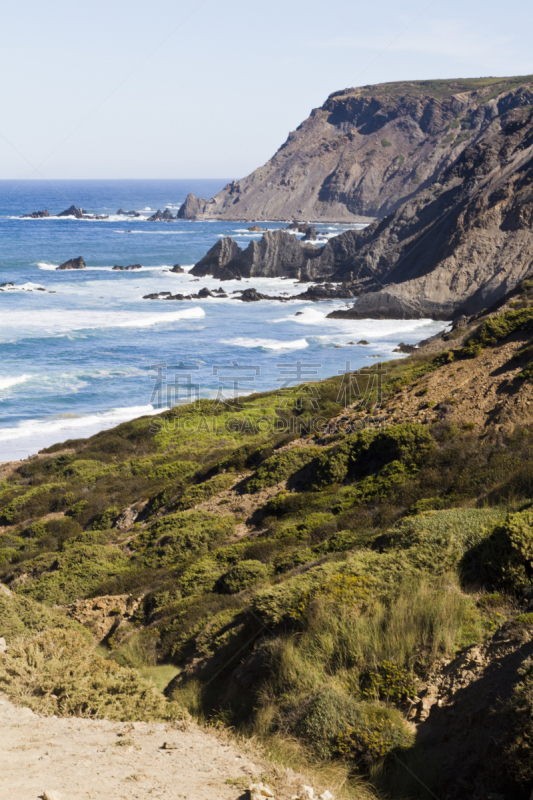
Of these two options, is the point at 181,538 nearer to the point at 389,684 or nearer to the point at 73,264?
the point at 389,684

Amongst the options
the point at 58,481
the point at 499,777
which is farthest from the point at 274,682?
the point at 58,481

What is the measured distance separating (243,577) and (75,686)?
399 centimetres

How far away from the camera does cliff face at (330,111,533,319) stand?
177 feet

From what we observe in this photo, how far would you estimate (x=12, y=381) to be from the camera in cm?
3800

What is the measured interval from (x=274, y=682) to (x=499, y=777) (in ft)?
8.27

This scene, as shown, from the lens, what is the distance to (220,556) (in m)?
11.4

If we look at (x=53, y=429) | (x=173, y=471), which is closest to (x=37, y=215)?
(x=53, y=429)

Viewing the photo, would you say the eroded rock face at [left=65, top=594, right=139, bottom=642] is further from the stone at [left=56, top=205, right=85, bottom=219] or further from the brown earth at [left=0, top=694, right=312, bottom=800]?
the stone at [left=56, top=205, right=85, bottom=219]

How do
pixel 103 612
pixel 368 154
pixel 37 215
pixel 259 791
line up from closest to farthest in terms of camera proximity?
pixel 259 791 → pixel 103 612 → pixel 37 215 → pixel 368 154

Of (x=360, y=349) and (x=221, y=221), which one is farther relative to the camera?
(x=221, y=221)

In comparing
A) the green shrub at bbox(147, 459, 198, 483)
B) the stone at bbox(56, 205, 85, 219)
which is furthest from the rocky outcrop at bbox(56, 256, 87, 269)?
the stone at bbox(56, 205, 85, 219)

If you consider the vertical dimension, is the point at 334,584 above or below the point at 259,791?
above

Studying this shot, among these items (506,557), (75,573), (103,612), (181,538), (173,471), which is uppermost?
(506,557)

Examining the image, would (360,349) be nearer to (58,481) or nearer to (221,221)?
(58,481)
